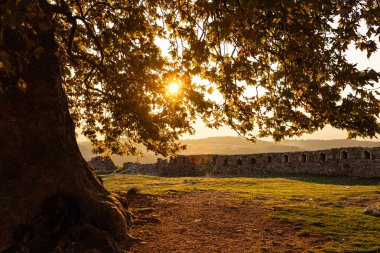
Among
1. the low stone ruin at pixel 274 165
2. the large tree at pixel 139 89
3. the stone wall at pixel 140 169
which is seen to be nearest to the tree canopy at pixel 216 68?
the large tree at pixel 139 89

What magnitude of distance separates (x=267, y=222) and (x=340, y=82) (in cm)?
437

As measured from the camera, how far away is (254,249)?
738 centimetres

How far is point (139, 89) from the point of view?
1220 centimetres

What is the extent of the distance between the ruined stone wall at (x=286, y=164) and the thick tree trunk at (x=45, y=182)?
2275 cm

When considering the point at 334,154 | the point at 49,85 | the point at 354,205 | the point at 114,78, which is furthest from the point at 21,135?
the point at 334,154

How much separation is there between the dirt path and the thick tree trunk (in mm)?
Answer: 1112

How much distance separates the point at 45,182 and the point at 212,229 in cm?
432

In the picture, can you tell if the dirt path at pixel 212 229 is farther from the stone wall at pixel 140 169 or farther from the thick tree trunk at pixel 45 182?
the stone wall at pixel 140 169

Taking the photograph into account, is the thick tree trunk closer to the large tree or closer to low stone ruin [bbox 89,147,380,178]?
the large tree

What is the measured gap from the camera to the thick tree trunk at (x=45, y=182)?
257 inches

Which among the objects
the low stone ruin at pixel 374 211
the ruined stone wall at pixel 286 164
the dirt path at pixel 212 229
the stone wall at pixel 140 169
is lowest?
the dirt path at pixel 212 229

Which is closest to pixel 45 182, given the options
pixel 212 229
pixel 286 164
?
pixel 212 229

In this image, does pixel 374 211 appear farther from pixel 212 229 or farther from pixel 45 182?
pixel 45 182

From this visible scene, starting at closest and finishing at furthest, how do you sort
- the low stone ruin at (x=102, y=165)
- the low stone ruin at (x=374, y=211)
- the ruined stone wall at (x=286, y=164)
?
1. the low stone ruin at (x=374, y=211)
2. the ruined stone wall at (x=286, y=164)
3. the low stone ruin at (x=102, y=165)
